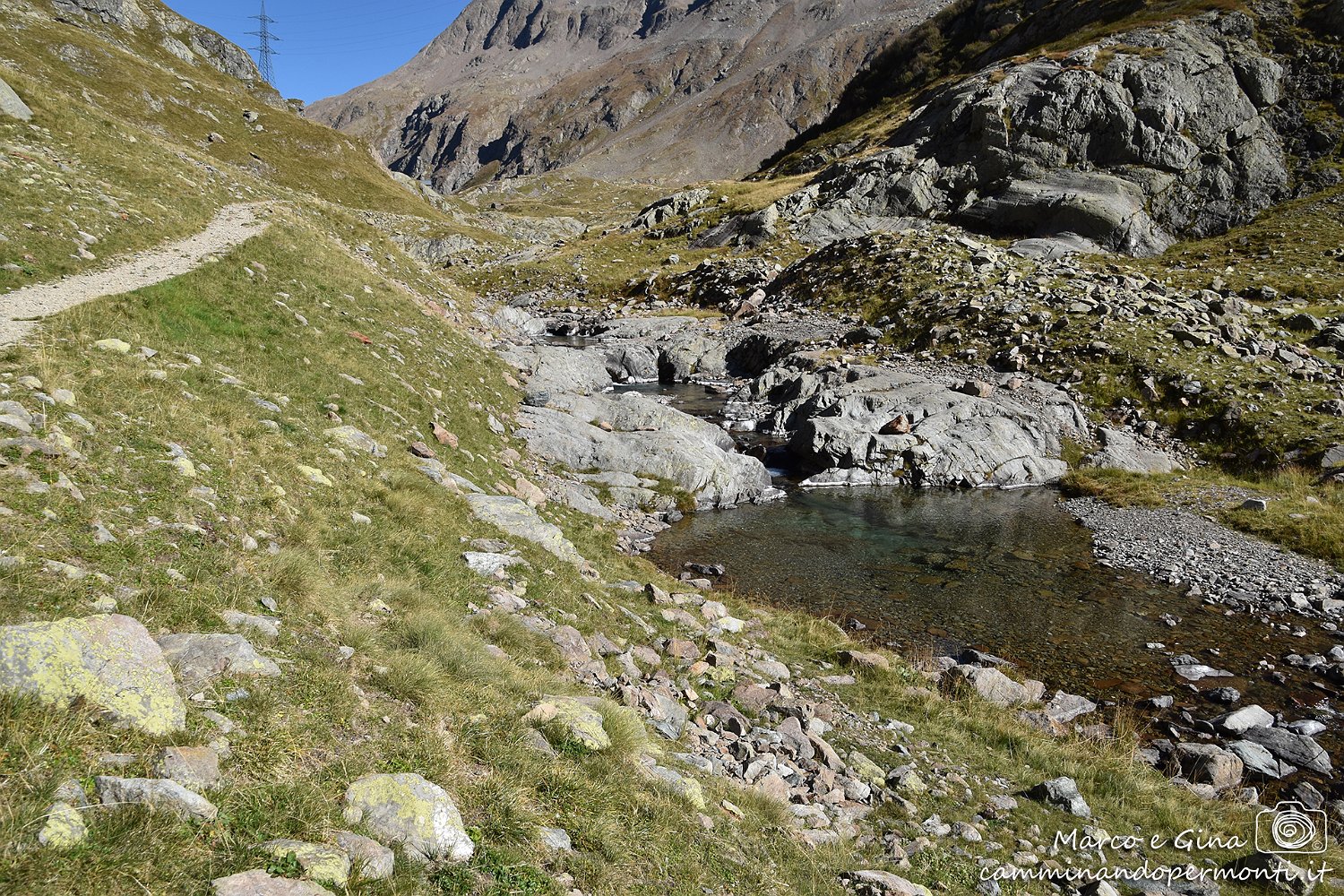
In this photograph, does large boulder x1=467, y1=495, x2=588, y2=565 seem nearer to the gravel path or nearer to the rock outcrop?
the gravel path

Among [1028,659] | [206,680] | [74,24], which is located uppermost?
[74,24]

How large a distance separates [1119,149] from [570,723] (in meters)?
90.1

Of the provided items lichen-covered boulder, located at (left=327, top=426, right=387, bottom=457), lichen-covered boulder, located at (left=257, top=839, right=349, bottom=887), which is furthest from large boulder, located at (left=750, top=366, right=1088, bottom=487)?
lichen-covered boulder, located at (left=257, top=839, right=349, bottom=887)

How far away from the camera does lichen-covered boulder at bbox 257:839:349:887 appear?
434cm

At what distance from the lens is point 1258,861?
906 centimetres

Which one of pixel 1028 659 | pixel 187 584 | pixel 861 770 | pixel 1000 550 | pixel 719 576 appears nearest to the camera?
pixel 187 584

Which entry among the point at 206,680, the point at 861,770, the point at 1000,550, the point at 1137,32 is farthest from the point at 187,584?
the point at 1137,32

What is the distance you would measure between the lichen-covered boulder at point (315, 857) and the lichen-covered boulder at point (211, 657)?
1.95 m

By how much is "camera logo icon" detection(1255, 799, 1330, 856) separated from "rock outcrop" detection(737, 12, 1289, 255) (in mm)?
69112

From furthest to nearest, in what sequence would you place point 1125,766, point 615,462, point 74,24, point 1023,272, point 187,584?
point 74,24
point 1023,272
point 615,462
point 1125,766
point 187,584

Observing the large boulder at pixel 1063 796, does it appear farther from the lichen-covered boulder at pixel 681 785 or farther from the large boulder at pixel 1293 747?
the large boulder at pixel 1293 747

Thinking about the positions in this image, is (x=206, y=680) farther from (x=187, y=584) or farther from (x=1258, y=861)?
(x=1258, y=861)

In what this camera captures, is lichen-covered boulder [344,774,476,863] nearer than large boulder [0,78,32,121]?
Yes

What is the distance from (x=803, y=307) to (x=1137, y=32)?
2542 inches
